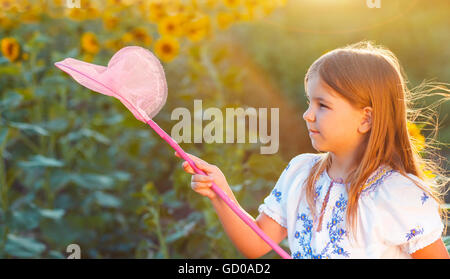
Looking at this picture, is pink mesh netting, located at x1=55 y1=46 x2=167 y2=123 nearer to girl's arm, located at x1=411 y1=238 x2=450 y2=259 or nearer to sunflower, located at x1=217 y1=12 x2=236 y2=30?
girl's arm, located at x1=411 y1=238 x2=450 y2=259

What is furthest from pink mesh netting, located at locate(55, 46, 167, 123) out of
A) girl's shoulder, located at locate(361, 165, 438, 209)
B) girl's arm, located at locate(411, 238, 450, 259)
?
girl's arm, located at locate(411, 238, 450, 259)

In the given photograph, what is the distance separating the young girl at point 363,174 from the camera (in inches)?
47.1

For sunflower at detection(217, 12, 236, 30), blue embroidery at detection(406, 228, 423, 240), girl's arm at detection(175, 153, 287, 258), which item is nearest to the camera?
blue embroidery at detection(406, 228, 423, 240)

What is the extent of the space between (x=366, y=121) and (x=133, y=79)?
20.0 inches

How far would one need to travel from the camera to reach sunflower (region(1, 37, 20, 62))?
8.52ft

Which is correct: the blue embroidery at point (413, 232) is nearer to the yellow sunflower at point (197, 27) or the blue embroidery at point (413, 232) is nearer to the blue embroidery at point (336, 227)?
the blue embroidery at point (336, 227)

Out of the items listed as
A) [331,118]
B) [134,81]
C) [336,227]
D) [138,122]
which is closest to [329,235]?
[336,227]

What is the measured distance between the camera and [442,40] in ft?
11.3

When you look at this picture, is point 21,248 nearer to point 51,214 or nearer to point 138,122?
point 51,214

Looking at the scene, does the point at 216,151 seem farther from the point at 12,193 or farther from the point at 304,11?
the point at 304,11

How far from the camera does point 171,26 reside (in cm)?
276

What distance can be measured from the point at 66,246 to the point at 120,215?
38cm

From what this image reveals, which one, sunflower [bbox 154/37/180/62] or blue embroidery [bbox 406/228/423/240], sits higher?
sunflower [bbox 154/37/180/62]

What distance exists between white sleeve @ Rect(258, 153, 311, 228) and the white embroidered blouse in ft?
0.12
